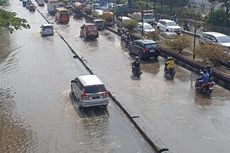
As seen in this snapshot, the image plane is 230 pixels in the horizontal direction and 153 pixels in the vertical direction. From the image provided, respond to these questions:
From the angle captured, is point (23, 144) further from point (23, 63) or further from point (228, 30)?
point (228, 30)

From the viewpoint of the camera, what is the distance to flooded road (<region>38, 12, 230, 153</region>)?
16.5 meters


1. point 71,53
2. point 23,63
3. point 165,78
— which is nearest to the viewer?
point 165,78

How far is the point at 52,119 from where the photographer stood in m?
19.5

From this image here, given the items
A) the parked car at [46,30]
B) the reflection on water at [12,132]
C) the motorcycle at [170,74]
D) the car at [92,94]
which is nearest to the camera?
the reflection on water at [12,132]

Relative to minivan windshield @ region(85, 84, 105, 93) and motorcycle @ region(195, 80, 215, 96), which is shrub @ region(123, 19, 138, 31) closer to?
motorcycle @ region(195, 80, 215, 96)

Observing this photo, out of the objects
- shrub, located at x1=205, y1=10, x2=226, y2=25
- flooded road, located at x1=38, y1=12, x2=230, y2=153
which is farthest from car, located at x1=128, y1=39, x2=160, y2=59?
shrub, located at x1=205, y1=10, x2=226, y2=25

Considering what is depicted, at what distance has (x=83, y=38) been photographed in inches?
1743

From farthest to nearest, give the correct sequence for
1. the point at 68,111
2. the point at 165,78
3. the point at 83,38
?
the point at 83,38
the point at 165,78
the point at 68,111

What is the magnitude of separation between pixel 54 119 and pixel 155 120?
4653 mm

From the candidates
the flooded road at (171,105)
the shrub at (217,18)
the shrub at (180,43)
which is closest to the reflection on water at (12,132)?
the flooded road at (171,105)

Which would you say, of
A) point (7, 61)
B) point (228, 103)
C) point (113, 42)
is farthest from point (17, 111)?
point (113, 42)

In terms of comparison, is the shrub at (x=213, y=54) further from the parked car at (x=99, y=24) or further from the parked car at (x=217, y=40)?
the parked car at (x=99, y=24)

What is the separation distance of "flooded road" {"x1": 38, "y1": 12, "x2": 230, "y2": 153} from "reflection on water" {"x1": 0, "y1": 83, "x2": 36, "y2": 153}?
482 cm

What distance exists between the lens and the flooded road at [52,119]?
53.9 ft
